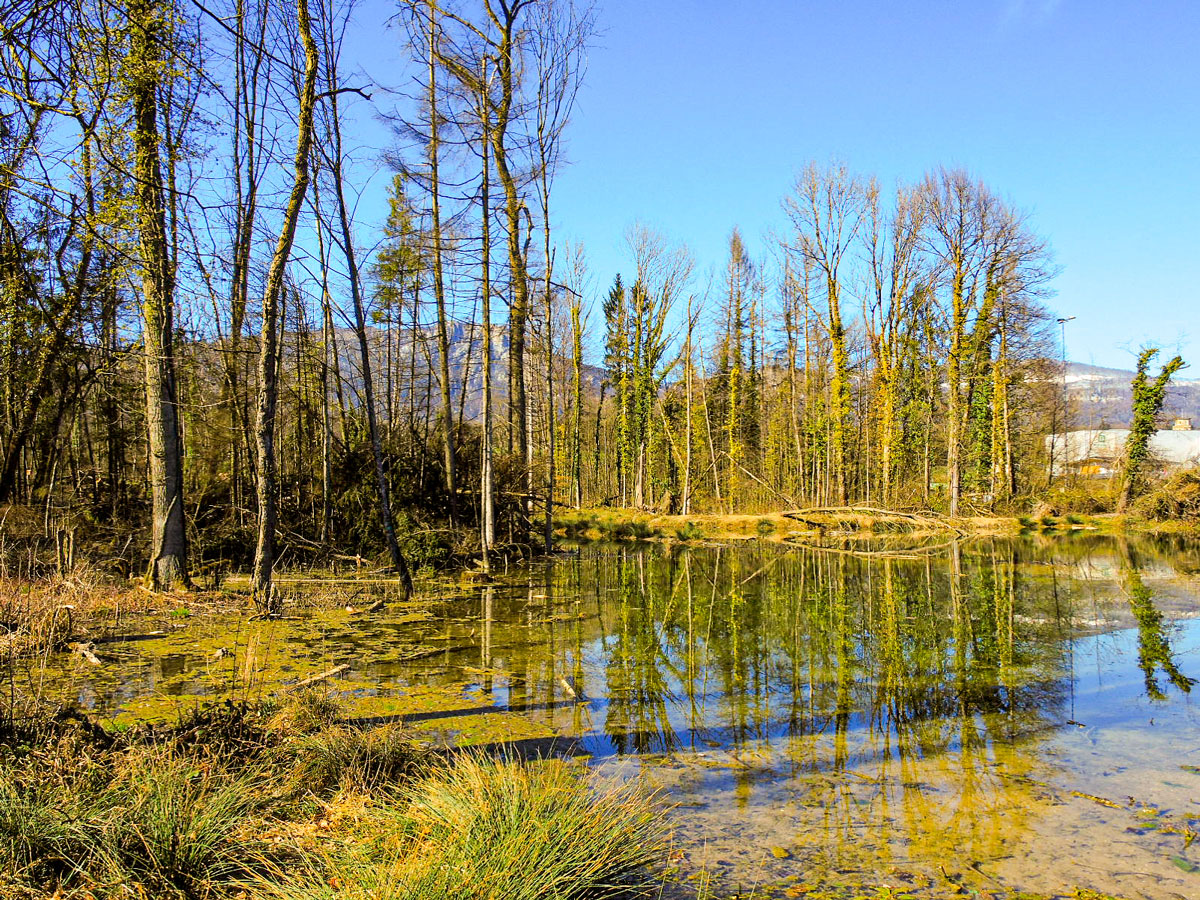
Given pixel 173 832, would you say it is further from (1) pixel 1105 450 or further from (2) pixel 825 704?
(1) pixel 1105 450

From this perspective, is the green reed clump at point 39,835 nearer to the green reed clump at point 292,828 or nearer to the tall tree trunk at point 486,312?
the green reed clump at point 292,828

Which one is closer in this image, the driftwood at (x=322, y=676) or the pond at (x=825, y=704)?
the pond at (x=825, y=704)

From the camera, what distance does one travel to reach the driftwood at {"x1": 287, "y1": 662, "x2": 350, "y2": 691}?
230 inches

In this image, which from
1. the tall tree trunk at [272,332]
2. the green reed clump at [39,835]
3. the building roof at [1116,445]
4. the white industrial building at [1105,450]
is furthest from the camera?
the building roof at [1116,445]

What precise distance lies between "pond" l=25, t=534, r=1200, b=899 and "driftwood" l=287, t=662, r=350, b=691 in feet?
0.45

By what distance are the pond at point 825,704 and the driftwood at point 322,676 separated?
138mm

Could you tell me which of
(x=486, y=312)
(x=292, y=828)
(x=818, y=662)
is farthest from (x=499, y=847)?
(x=486, y=312)

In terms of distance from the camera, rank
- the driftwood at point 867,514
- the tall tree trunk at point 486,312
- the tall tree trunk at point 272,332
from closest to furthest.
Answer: the tall tree trunk at point 272,332 < the tall tree trunk at point 486,312 < the driftwood at point 867,514

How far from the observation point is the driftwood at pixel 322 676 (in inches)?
230

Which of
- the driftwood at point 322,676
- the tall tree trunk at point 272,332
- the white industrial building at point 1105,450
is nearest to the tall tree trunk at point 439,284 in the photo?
the tall tree trunk at point 272,332

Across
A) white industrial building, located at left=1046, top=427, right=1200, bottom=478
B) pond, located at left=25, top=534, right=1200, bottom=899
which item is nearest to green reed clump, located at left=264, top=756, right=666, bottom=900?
pond, located at left=25, top=534, right=1200, bottom=899

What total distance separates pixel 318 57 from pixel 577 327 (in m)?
21.7

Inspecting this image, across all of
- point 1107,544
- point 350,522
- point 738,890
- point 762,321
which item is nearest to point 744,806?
point 738,890

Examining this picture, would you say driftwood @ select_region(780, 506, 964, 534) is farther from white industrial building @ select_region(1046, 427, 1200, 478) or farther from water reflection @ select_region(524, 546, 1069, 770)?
white industrial building @ select_region(1046, 427, 1200, 478)
